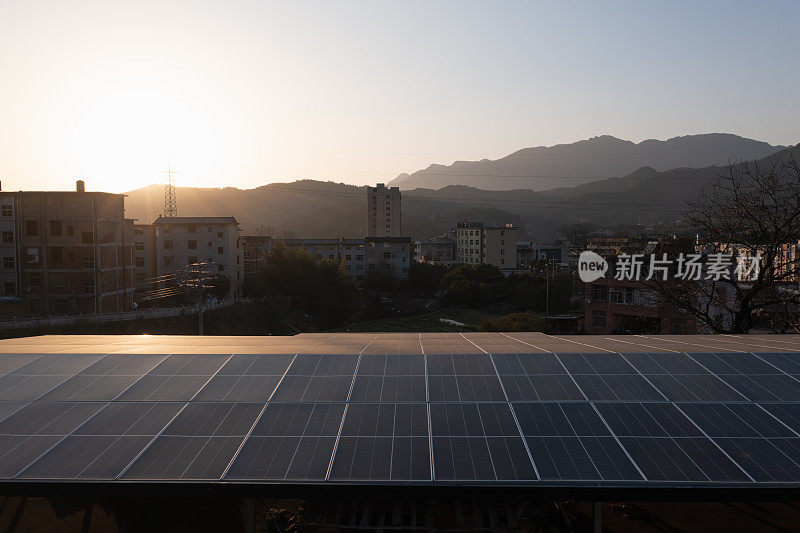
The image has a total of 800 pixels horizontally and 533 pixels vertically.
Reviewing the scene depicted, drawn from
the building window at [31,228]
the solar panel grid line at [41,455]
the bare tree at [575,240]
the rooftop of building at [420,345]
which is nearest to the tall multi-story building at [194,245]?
the building window at [31,228]

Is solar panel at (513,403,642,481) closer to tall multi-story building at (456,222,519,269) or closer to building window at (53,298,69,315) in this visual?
building window at (53,298,69,315)

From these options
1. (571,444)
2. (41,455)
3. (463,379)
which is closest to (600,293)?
(463,379)

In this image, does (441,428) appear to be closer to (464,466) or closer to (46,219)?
(464,466)

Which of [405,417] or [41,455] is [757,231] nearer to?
[405,417]

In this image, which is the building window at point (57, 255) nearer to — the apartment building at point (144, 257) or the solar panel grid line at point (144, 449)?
the apartment building at point (144, 257)

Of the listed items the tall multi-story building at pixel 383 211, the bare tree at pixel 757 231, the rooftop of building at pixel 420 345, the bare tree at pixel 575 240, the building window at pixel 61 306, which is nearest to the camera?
the rooftop of building at pixel 420 345
